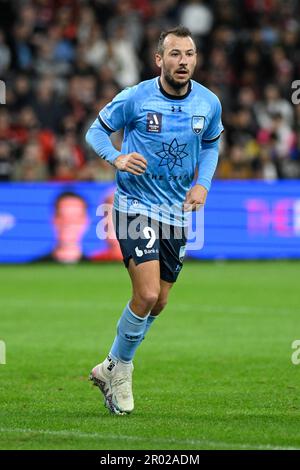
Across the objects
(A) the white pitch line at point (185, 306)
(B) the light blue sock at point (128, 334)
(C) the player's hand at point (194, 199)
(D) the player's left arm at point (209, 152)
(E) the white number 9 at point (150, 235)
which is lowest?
(A) the white pitch line at point (185, 306)

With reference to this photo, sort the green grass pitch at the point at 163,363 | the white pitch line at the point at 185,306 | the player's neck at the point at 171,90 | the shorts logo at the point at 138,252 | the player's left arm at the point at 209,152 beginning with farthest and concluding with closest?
1. the white pitch line at the point at 185,306
2. the player's left arm at the point at 209,152
3. the player's neck at the point at 171,90
4. the shorts logo at the point at 138,252
5. the green grass pitch at the point at 163,363

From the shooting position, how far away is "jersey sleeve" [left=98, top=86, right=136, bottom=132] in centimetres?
815

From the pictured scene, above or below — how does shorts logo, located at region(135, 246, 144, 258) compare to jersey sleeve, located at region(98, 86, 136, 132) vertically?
below

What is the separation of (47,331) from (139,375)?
117 inches

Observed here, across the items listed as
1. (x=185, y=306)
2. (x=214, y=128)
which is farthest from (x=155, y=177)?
(x=185, y=306)

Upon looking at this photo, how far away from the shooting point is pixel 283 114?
22.9m

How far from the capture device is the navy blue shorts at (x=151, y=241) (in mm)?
7926

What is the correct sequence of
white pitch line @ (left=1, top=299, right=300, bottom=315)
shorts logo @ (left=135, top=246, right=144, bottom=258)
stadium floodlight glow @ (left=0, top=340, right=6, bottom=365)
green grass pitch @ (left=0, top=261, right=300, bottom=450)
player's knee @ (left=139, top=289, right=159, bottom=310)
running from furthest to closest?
white pitch line @ (left=1, top=299, right=300, bottom=315) → stadium floodlight glow @ (left=0, top=340, right=6, bottom=365) → shorts logo @ (left=135, top=246, right=144, bottom=258) → player's knee @ (left=139, top=289, right=159, bottom=310) → green grass pitch @ (left=0, top=261, right=300, bottom=450)

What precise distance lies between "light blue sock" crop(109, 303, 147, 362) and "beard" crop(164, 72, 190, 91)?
5.12 ft

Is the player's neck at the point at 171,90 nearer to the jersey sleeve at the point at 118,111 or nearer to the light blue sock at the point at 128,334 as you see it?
the jersey sleeve at the point at 118,111

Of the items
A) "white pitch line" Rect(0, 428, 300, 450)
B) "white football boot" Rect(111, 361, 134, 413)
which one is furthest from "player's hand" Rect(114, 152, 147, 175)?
"white pitch line" Rect(0, 428, 300, 450)

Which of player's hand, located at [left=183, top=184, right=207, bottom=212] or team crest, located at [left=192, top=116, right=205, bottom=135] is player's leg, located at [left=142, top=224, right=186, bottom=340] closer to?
player's hand, located at [left=183, top=184, right=207, bottom=212]

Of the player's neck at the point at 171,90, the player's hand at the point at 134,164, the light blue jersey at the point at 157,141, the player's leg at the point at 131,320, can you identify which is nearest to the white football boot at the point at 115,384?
the player's leg at the point at 131,320

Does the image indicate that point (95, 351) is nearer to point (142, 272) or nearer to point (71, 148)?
point (142, 272)
